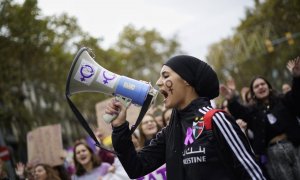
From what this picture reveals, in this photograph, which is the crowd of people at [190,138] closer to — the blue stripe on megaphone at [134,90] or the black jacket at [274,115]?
the blue stripe on megaphone at [134,90]

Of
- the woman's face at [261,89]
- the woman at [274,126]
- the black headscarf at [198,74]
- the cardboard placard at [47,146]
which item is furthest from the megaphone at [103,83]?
the cardboard placard at [47,146]

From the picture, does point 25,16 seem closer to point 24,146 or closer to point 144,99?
point 144,99

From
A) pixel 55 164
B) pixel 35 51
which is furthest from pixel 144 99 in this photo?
pixel 35 51

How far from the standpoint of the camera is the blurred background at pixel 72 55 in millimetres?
15172

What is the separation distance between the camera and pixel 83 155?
546cm

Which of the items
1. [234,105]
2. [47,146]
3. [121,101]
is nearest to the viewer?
[121,101]

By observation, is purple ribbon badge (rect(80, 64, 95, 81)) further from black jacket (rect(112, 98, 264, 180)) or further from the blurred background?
the blurred background

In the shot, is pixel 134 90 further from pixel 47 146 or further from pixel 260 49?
pixel 260 49

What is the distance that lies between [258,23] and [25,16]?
56.9 feet

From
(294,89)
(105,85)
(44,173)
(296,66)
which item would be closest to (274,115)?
(294,89)

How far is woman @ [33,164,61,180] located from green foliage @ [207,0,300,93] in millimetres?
16337

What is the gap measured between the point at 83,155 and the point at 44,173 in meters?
0.63

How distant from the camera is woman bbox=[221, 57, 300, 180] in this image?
416 centimetres

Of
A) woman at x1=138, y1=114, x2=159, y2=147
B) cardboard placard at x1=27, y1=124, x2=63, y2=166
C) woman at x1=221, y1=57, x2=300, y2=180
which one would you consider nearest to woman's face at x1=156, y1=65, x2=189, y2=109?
woman at x1=221, y1=57, x2=300, y2=180
